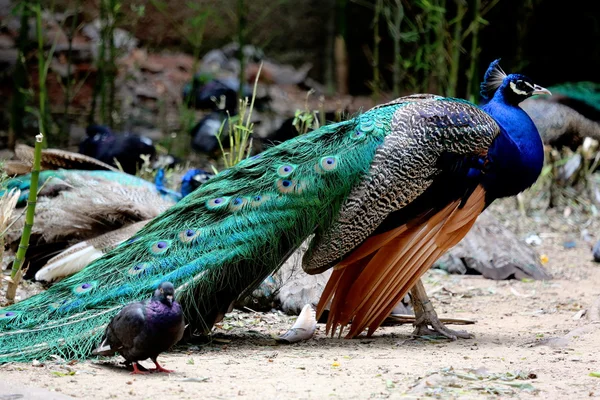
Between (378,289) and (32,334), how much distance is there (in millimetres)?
1759

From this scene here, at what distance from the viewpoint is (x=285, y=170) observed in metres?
4.48

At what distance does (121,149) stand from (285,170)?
3733 mm

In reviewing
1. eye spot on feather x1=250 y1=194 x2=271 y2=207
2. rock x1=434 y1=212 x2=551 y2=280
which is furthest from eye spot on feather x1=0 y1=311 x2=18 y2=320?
rock x1=434 y1=212 x2=551 y2=280

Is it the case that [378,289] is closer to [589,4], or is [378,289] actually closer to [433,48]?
[433,48]

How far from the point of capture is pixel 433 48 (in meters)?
8.91

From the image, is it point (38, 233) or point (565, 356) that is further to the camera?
point (38, 233)

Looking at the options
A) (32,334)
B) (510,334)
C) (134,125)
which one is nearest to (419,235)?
(510,334)

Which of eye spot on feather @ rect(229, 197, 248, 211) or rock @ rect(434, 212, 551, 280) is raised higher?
eye spot on feather @ rect(229, 197, 248, 211)

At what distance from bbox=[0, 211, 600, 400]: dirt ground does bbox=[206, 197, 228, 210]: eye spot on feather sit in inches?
28.3

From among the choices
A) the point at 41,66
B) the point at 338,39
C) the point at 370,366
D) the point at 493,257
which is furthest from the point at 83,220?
the point at 338,39

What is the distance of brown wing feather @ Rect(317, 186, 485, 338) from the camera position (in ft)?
14.8

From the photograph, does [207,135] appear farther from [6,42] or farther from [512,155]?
[512,155]

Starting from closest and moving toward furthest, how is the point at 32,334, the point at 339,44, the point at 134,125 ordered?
the point at 32,334, the point at 134,125, the point at 339,44

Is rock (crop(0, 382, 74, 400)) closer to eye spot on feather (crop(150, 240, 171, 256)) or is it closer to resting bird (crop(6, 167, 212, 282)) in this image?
eye spot on feather (crop(150, 240, 171, 256))
